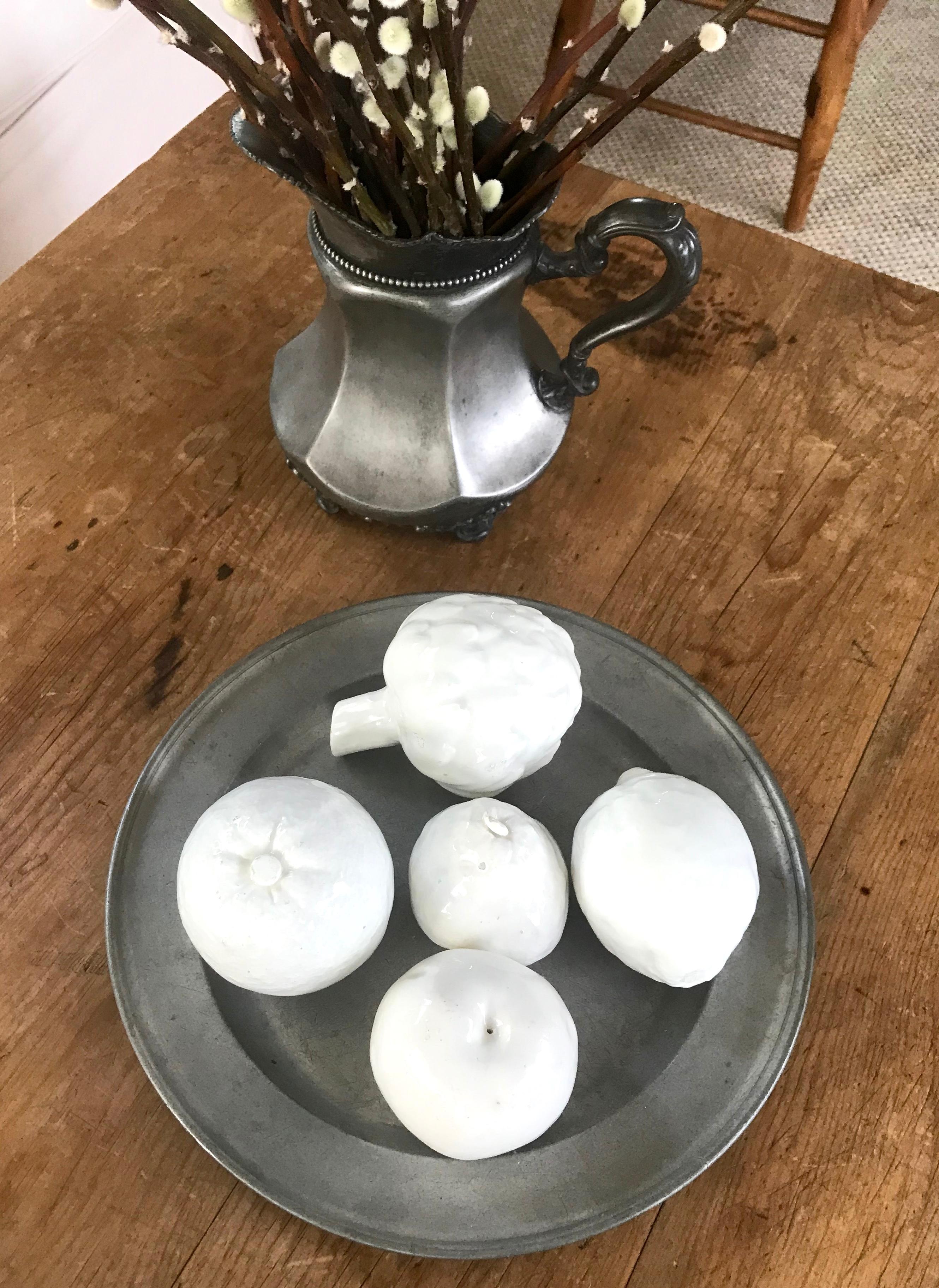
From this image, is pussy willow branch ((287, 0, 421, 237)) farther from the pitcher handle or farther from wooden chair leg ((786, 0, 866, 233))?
wooden chair leg ((786, 0, 866, 233))

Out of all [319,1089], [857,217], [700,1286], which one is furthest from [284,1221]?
[857,217]

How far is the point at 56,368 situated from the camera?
66cm

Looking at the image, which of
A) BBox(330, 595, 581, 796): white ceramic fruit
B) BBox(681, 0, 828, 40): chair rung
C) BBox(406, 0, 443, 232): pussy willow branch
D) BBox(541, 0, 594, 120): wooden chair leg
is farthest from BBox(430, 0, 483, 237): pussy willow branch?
BBox(681, 0, 828, 40): chair rung

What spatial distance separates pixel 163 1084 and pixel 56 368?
0.46 m

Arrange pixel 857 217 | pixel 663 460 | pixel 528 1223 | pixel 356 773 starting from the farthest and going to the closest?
pixel 857 217 → pixel 663 460 → pixel 356 773 → pixel 528 1223

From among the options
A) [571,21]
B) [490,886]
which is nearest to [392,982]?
[490,886]

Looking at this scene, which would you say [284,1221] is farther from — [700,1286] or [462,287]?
[462,287]

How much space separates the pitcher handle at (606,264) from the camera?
0.46 m

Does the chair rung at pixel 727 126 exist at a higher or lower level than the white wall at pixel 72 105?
lower

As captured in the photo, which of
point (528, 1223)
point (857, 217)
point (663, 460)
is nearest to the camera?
point (528, 1223)

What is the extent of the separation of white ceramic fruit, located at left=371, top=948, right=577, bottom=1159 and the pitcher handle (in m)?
0.32

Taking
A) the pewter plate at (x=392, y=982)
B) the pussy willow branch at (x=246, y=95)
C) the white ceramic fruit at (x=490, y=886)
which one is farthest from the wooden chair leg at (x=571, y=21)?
the white ceramic fruit at (x=490, y=886)

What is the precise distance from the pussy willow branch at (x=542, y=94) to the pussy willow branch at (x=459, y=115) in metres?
0.01

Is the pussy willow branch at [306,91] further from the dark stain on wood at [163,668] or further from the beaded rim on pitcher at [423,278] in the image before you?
the dark stain on wood at [163,668]
